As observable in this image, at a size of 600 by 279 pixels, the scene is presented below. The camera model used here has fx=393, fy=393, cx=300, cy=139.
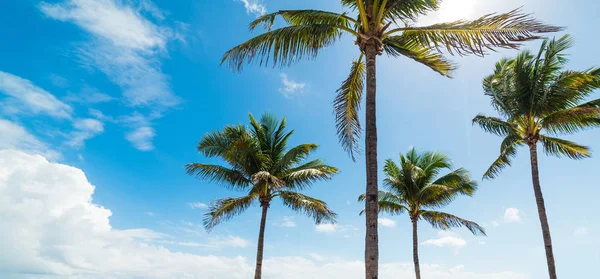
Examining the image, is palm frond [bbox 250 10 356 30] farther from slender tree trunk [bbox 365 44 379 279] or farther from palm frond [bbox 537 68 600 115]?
palm frond [bbox 537 68 600 115]

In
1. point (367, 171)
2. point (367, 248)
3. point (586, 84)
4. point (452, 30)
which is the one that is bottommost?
point (367, 248)

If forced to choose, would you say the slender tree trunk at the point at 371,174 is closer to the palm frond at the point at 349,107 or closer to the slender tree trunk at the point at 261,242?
the palm frond at the point at 349,107

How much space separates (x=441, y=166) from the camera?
21766mm

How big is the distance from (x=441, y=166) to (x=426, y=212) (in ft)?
8.76

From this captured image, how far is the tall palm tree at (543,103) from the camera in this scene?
46.1 feet

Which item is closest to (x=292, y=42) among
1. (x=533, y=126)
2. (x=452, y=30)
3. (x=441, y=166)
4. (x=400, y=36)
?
(x=400, y=36)

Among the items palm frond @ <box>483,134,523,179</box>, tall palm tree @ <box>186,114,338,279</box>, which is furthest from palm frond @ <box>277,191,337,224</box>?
palm frond @ <box>483,134,523,179</box>

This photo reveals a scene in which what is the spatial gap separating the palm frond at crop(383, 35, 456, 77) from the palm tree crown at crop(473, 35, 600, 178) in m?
6.10

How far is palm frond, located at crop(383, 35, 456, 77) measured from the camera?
33.3 feet

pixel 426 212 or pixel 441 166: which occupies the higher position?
pixel 441 166

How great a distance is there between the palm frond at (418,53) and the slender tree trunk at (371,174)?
158 centimetres

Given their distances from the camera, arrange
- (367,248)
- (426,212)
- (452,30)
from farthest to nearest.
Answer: (426,212) < (452,30) < (367,248)

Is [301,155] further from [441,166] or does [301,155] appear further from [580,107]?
[580,107]

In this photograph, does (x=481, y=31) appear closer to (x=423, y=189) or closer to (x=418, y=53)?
(x=418, y=53)
